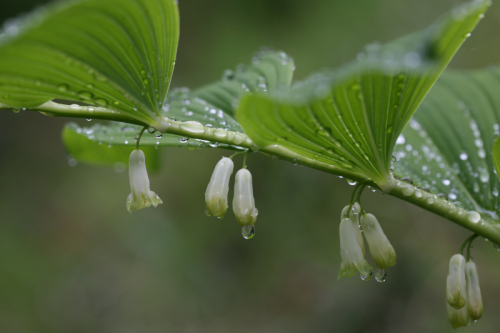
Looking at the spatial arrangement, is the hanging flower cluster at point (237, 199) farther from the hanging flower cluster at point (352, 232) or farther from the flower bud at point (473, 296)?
the flower bud at point (473, 296)

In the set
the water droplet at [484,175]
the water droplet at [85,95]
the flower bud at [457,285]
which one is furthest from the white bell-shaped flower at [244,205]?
the water droplet at [484,175]

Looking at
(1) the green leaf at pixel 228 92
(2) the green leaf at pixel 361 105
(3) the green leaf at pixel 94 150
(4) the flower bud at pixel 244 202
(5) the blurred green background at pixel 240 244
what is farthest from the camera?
(5) the blurred green background at pixel 240 244

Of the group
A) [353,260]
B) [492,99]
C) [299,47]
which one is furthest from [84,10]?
[299,47]

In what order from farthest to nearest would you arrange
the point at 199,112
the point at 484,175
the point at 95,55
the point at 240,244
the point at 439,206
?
1. the point at 240,244
2. the point at 199,112
3. the point at 484,175
4. the point at 439,206
5. the point at 95,55

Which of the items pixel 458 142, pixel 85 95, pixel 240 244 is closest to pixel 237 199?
pixel 85 95

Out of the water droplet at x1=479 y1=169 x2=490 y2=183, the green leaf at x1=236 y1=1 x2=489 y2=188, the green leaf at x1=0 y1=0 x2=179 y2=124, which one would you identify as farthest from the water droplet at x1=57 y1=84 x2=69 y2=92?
the water droplet at x1=479 y1=169 x2=490 y2=183

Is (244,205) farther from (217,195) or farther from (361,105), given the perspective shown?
(361,105)

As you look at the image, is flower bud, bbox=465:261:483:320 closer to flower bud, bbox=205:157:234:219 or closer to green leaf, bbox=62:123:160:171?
flower bud, bbox=205:157:234:219
